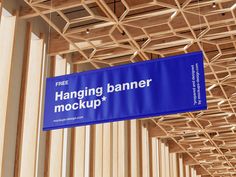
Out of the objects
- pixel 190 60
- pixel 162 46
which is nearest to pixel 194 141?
pixel 162 46

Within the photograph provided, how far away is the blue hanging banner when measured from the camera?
221 inches

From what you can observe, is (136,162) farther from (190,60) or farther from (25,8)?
(190,60)

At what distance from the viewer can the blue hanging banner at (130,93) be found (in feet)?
18.5

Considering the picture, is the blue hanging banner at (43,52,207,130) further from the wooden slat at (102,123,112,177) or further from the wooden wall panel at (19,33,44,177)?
the wooden slat at (102,123,112,177)

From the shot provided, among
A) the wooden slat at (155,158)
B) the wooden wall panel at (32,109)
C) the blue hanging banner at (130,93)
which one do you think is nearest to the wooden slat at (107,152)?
the wooden wall panel at (32,109)

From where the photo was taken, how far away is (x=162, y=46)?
371 inches

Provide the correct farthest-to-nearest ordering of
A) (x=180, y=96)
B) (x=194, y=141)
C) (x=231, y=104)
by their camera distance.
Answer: (x=194, y=141) → (x=231, y=104) → (x=180, y=96)

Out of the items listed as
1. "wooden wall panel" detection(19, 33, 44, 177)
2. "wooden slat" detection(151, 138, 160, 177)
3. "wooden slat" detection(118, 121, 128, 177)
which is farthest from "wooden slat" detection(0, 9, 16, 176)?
"wooden slat" detection(151, 138, 160, 177)

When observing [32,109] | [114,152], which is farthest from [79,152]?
[114,152]

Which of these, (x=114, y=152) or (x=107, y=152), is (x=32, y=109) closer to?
(x=107, y=152)

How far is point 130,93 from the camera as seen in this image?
19.3 ft

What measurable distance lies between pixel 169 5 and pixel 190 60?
253 centimetres

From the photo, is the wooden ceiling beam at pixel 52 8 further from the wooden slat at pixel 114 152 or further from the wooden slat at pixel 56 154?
the wooden slat at pixel 114 152

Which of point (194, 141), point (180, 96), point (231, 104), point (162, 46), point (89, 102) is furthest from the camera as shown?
point (194, 141)
